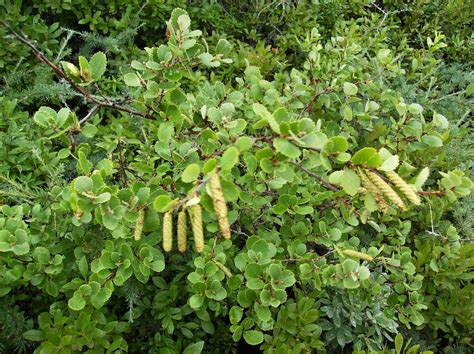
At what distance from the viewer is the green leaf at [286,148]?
3.24 ft

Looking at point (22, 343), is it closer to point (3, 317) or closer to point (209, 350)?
point (3, 317)

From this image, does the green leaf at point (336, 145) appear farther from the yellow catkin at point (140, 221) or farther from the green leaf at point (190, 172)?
the yellow catkin at point (140, 221)

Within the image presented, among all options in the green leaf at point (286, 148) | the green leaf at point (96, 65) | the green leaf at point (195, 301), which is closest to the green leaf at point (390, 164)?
the green leaf at point (286, 148)

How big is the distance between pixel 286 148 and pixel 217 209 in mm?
228

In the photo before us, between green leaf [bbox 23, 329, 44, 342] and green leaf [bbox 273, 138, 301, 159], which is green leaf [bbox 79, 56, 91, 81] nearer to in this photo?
green leaf [bbox 273, 138, 301, 159]

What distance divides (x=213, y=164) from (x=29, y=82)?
1.87m

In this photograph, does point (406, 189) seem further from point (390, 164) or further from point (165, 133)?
point (165, 133)

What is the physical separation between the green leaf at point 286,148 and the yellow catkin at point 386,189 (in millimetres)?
159

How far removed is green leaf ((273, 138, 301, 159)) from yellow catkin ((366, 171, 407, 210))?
16cm

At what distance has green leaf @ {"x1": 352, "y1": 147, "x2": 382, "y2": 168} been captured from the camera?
3.12ft

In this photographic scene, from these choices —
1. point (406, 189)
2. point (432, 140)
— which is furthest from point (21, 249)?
point (432, 140)

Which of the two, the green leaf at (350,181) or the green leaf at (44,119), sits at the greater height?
the green leaf at (350,181)

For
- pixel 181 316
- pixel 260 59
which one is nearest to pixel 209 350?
pixel 181 316

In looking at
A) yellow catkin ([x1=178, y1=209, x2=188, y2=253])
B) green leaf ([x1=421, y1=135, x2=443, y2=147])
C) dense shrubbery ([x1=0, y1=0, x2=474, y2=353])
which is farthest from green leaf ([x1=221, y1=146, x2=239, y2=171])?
green leaf ([x1=421, y1=135, x2=443, y2=147])
